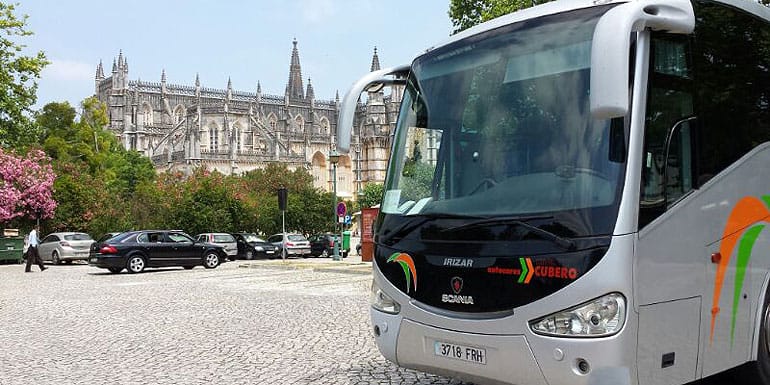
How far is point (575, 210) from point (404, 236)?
54.0 inches

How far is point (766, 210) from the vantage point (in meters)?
5.67

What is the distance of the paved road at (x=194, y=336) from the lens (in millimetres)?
7129

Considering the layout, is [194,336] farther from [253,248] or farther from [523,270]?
[253,248]

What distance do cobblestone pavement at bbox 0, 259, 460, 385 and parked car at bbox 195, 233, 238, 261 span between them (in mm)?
16991

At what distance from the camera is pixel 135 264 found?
23.4 m

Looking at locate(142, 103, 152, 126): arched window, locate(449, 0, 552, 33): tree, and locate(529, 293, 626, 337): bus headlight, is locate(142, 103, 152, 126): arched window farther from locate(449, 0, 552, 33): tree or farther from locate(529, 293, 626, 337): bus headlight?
locate(529, 293, 626, 337): bus headlight

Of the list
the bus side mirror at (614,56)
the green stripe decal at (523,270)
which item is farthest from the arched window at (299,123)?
the bus side mirror at (614,56)

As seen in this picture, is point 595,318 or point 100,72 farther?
point 100,72

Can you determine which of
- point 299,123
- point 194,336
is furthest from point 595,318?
point 299,123

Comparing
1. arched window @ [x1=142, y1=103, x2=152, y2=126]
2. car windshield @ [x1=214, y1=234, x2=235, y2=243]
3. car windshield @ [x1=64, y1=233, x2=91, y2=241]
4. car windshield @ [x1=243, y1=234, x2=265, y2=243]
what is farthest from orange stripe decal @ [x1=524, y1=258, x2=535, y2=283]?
arched window @ [x1=142, y1=103, x2=152, y2=126]

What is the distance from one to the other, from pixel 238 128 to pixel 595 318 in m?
108

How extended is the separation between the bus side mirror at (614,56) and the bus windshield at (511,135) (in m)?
0.40

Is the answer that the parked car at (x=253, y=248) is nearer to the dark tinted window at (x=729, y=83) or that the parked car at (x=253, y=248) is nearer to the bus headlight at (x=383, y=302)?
the bus headlight at (x=383, y=302)

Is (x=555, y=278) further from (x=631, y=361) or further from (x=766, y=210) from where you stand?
(x=766, y=210)
